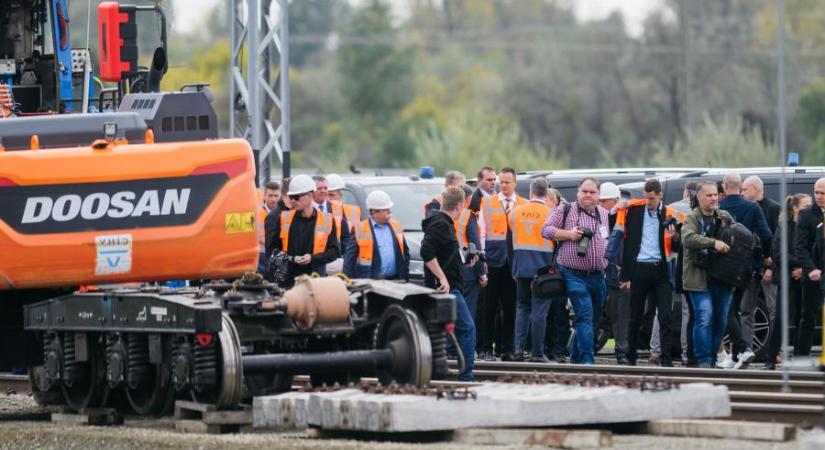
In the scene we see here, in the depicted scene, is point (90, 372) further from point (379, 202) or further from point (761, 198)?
point (761, 198)

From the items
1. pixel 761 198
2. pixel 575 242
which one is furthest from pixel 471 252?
pixel 761 198

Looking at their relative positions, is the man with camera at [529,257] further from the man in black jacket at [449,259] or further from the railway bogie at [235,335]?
the railway bogie at [235,335]

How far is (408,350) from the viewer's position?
14.4 m

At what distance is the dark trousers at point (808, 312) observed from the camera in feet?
60.3

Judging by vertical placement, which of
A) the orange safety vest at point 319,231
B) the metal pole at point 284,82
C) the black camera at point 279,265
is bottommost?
the black camera at point 279,265

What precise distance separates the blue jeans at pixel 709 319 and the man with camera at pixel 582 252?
941 millimetres

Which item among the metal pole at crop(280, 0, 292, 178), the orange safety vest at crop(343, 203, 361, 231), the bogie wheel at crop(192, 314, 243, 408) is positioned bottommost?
the bogie wheel at crop(192, 314, 243, 408)

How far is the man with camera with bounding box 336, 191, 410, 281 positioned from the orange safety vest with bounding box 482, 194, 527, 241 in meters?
1.89

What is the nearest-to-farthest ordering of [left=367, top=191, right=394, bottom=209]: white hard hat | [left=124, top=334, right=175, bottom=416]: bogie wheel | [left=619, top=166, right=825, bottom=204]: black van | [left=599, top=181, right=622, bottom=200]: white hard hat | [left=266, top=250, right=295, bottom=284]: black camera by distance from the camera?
[left=124, top=334, right=175, bottom=416]: bogie wheel < [left=266, top=250, right=295, bottom=284]: black camera < [left=367, top=191, right=394, bottom=209]: white hard hat < [left=599, top=181, right=622, bottom=200]: white hard hat < [left=619, top=166, right=825, bottom=204]: black van

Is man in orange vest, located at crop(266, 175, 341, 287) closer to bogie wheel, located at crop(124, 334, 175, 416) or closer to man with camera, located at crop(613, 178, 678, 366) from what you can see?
bogie wheel, located at crop(124, 334, 175, 416)

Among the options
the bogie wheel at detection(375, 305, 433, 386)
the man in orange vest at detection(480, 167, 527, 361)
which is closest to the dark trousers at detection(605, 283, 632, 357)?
the man in orange vest at detection(480, 167, 527, 361)

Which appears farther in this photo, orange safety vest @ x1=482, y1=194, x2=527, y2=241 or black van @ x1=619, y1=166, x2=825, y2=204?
black van @ x1=619, y1=166, x2=825, y2=204

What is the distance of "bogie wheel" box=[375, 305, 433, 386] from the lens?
1436 centimetres

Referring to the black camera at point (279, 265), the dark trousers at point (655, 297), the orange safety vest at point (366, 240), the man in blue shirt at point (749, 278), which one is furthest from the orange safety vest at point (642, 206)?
the black camera at point (279, 265)
